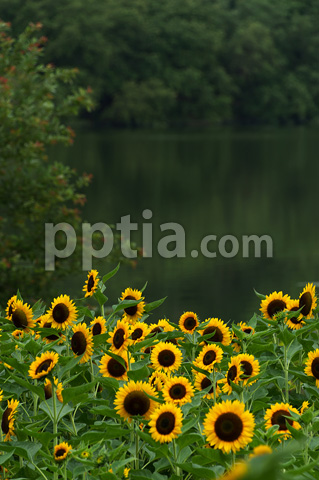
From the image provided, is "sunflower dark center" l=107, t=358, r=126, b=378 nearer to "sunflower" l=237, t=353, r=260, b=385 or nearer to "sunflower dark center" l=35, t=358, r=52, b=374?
"sunflower dark center" l=35, t=358, r=52, b=374

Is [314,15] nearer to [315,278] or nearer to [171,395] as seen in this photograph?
[315,278]

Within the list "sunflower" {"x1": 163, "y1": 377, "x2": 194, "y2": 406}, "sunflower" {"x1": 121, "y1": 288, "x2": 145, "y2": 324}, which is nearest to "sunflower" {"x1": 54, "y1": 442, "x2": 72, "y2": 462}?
"sunflower" {"x1": 163, "y1": 377, "x2": 194, "y2": 406}

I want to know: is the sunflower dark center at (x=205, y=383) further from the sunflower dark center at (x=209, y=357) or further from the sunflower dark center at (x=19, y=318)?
the sunflower dark center at (x=19, y=318)

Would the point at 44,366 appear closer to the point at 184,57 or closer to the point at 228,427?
the point at 228,427

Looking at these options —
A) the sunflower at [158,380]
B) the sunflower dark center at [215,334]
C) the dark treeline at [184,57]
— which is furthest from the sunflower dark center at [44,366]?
the dark treeline at [184,57]

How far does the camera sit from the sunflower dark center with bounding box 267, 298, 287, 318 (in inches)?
132

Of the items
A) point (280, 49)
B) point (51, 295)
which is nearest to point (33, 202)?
point (51, 295)

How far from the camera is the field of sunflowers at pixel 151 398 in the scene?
2340 millimetres

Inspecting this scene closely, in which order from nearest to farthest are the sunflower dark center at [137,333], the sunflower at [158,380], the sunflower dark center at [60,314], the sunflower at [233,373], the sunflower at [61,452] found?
the sunflower at [61,452], the sunflower at [233,373], the sunflower at [158,380], the sunflower dark center at [60,314], the sunflower dark center at [137,333]

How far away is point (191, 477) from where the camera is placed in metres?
2.65

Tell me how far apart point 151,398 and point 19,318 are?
3.06ft

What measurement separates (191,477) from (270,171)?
34738 millimetres

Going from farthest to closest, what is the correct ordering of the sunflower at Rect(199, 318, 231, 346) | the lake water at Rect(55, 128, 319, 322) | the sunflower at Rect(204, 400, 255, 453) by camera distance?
the lake water at Rect(55, 128, 319, 322), the sunflower at Rect(199, 318, 231, 346), the sunflower at Rect(204, 400, 255, 453)

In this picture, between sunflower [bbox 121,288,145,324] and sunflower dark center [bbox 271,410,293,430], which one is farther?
sunflower [bbox 121,288,145,324]
